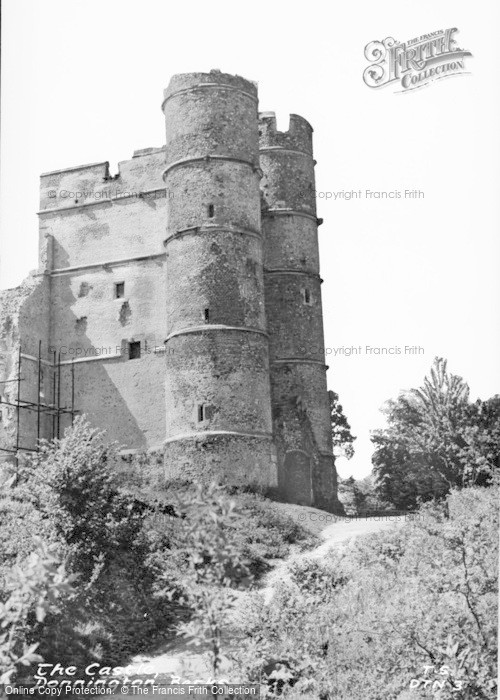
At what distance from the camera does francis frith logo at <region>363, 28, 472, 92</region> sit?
59.1 ft

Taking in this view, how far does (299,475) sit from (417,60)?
14.6 meters

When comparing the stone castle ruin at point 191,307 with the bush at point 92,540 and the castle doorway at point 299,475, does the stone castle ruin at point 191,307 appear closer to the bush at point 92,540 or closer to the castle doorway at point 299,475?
the castle doorway at point 299,475

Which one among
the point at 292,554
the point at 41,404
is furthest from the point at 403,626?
the point at 41,404

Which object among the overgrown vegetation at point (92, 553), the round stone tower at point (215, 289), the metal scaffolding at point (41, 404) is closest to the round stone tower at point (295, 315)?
the round stone tower at point (215, 289)

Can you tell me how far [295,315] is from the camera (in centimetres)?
3184

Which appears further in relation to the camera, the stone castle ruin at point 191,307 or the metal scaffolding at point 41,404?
the metal scaffolding at point 41,404

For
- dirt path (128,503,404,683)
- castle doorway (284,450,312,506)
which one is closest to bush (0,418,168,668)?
dirt path (128,503,404,683)

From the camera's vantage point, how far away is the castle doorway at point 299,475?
30.2 m

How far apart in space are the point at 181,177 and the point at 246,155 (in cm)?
183

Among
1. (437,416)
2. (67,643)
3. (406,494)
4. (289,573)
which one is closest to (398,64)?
(289,573)

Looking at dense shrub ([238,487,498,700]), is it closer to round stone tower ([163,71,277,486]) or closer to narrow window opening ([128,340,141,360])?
round stone tower ([163,71,277,486])

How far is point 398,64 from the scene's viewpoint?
63.5 feet

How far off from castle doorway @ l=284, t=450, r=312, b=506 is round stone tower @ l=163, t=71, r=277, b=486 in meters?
2.03

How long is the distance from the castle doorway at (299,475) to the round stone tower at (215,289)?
2025 mm
